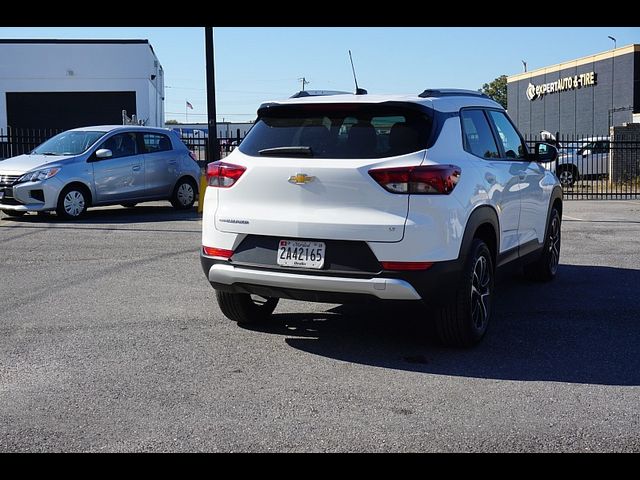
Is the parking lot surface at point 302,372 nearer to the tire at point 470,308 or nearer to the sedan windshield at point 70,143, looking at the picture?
the tire at point 470,308

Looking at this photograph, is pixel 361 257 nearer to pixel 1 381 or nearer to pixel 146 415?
pixel 146 415

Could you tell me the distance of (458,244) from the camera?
5824 millimetres

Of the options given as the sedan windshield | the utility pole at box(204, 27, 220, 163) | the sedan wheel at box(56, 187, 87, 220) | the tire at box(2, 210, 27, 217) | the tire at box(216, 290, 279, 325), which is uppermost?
the utility pole at box(204, 27, 220, 163)

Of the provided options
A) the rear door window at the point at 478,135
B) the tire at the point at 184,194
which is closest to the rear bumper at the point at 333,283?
the rear door window at the point at 478,135

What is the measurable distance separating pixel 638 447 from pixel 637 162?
86.6 feet

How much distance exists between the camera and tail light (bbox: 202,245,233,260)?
20.0 feet

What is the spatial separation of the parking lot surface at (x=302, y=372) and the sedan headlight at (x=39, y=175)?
5230 mm

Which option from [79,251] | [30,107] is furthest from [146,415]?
[30,107]

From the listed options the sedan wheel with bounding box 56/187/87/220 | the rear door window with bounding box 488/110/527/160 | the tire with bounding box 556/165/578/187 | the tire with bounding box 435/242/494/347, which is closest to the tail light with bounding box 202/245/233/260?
the tire with bounding box 435/242/494/347

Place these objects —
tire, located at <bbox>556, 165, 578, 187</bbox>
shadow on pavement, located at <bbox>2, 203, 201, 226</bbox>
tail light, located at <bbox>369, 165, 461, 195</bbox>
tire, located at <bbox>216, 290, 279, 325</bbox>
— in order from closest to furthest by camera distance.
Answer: tail light, located at <bbox>369, 165, 461, 195</bbox>, tire, located at <bbox>216, 290, 279, 325</bbox>, shadow on pavement, located at <bbox>2, 203, 201, 226</bbox>, tire, located at <bbox>556, 165, 578, 187</bbox>

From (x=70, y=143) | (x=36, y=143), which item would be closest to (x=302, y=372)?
(x=70, y=143)

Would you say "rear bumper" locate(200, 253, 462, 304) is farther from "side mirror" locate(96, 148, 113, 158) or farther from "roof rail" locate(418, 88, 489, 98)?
"side mirror" locate(96, 148, 113, 158)

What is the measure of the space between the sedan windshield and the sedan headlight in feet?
2.49

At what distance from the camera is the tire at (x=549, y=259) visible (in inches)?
344
